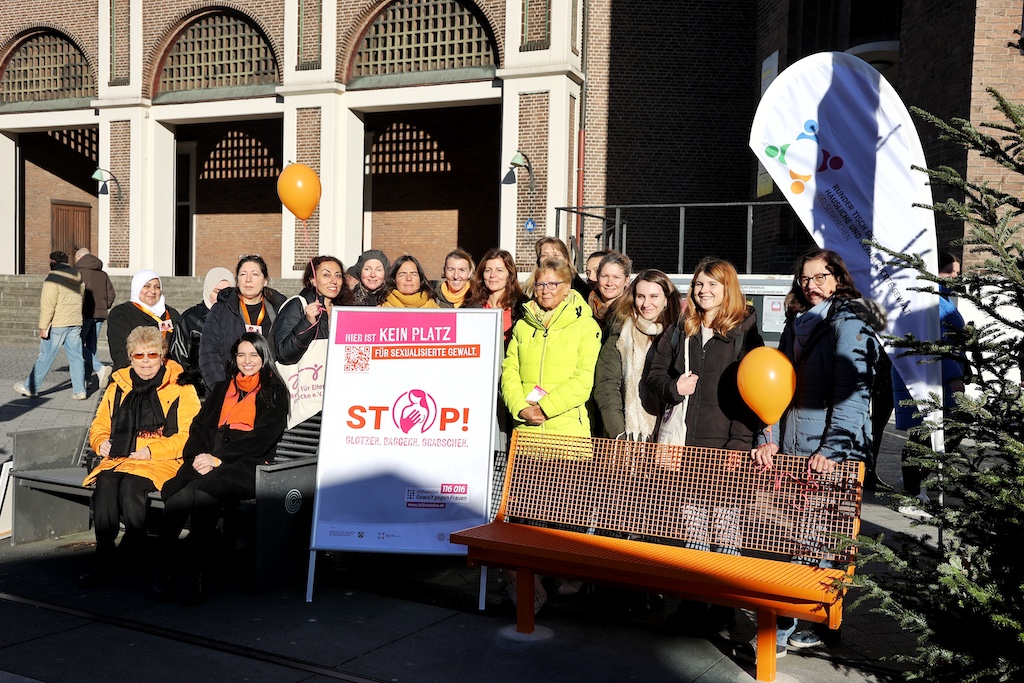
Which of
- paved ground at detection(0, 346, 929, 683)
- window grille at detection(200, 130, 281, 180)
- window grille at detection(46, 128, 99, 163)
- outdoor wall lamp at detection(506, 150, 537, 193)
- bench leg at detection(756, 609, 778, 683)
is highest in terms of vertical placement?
window grille at detection(46, 128, 99, 163)

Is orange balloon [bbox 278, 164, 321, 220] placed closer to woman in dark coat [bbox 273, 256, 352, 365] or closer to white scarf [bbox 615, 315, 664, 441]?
woman in dark coat [bbox 273, 256, 352, 365]

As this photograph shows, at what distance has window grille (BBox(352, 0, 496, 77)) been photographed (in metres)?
21.5

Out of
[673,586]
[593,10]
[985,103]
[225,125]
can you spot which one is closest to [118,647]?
[673,586]

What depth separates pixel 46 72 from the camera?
84.2 feet

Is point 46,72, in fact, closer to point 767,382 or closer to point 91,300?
point 91,300

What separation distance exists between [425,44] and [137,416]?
58.2ft

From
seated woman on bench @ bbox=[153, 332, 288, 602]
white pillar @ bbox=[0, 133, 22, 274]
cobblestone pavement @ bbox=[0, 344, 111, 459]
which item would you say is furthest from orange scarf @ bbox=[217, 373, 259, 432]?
white pillar @ bbox=[0, 133, 22, 274]

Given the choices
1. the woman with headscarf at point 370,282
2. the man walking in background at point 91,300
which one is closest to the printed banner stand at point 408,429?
the woman with headscarf at point 370,282

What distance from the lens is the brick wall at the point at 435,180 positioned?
25250 mm

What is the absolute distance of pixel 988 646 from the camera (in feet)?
11.5

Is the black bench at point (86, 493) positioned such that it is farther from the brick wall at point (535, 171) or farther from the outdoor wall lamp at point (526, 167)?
the outdoor wall lamp at point (526, 167)

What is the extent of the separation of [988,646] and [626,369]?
2.22 m

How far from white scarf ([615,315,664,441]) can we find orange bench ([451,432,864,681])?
1.04 feet

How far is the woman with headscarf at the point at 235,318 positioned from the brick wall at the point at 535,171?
13929 millimetres
